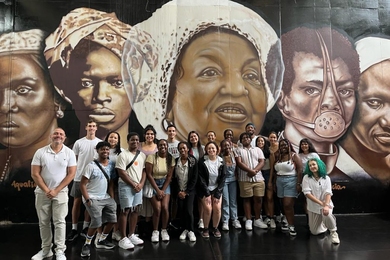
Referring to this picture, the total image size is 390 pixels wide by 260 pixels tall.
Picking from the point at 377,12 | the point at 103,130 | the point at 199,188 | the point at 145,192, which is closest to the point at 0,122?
the point at 103,130

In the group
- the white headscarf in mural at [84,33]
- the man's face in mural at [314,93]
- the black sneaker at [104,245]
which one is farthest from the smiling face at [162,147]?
the man's face in mural at [314,93]

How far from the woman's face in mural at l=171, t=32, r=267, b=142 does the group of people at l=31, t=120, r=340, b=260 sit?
83 centimetres

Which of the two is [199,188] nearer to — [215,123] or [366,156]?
[215,123]

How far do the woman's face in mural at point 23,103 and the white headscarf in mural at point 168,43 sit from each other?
Result: 1503mm

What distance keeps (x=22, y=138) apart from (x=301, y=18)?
566cm

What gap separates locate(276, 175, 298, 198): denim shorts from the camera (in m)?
4.19

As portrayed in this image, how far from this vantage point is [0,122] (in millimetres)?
5055

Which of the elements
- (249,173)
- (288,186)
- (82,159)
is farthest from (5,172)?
(288,186)

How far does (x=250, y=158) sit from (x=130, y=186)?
1.82 m

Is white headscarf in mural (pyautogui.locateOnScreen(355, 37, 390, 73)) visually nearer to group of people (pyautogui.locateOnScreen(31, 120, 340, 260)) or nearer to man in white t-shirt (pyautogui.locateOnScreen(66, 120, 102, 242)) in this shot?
group of people (pyautogui.locateOnScreen(31, 120, 340, 260))

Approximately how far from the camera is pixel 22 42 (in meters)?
5.20

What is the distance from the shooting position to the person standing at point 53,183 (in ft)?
10.5

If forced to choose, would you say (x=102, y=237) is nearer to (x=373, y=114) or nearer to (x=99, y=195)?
(x=99, y=195)

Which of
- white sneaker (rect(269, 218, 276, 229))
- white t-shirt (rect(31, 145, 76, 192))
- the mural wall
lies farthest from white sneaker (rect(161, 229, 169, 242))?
the mural wall
